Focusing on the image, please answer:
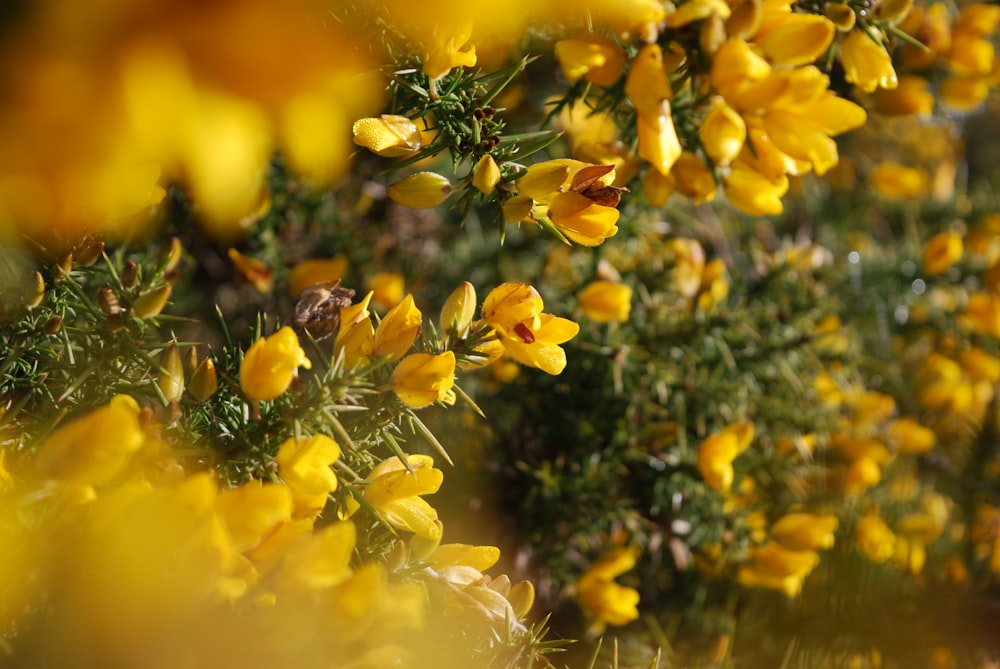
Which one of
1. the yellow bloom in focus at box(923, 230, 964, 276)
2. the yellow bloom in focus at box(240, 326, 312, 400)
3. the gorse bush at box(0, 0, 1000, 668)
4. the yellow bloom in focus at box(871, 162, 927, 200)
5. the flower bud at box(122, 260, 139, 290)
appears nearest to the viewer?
the gorse bush at box(0, 0, 1000, 668)

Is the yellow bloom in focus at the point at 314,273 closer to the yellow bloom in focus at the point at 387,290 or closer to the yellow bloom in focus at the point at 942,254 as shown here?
the yellow bloom in focus at the point at 387,290

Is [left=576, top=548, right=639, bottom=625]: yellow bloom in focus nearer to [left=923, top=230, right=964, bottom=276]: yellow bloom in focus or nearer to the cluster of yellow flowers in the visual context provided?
the cluster of yellow flowers

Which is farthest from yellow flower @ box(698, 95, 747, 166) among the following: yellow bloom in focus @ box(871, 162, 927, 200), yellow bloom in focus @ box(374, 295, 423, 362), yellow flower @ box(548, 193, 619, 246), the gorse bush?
yellow bloom in focus @ box(871, 162, 927, 200)

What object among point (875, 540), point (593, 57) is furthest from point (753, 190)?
point (875, 540)

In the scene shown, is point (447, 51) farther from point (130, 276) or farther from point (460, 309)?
point (130, 276)

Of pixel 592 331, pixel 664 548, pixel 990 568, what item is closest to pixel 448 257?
pixel 592 331

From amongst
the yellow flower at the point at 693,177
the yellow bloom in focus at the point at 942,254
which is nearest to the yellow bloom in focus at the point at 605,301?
the yellow flower at the point at 693,177
